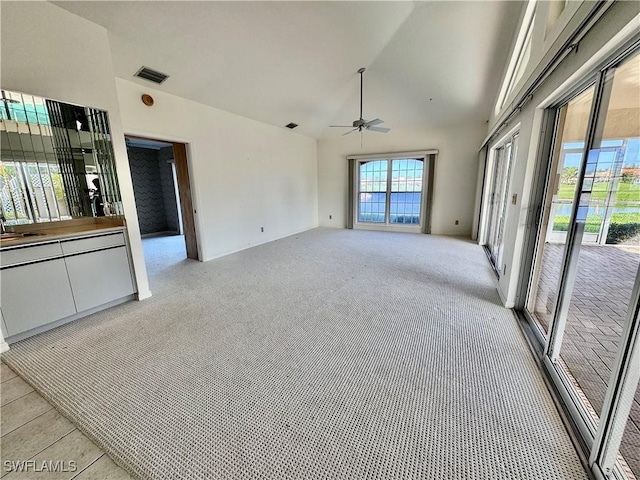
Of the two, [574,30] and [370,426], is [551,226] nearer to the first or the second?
[574,30]

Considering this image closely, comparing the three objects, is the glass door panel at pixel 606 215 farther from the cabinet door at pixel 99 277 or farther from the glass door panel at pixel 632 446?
the cabinet door at pixel 99 277

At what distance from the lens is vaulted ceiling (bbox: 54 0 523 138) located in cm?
274

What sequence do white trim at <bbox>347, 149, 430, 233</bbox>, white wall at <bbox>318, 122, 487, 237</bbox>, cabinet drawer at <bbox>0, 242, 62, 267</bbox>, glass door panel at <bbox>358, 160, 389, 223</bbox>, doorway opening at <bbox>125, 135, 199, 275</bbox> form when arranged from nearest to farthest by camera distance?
1. cabinet drawer at <bbox>0, 242, 62, 267</bbox>
2. white wall at <bbox>318, 122, 487, 237</bbox>
3. white trim at <bbox>347, 149, 430, 233</bbox>
4. doorway opening at <bbox>125, 135, 199, 275</bbox>
5. glass door panel at <bbox>358, 160, 389, 223</bbox>

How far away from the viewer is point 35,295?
2297 millimetres

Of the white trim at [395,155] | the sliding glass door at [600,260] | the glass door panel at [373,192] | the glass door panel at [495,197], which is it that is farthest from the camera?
the glass door panel at [373,192]

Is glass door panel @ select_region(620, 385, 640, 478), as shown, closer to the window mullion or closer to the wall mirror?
the wall mirror

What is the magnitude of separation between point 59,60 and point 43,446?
3.12 meters

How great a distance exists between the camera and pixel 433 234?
6590 mm

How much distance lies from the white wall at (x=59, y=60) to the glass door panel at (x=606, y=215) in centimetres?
410

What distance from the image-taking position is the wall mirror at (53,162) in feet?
7.85

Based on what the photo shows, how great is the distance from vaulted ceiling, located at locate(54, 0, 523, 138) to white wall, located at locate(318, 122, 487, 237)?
0.92m

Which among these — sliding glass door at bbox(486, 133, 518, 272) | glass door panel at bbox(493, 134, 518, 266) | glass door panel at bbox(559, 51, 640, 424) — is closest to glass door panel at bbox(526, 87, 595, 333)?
glass door panel at bbox(559, 51, 640, 424)

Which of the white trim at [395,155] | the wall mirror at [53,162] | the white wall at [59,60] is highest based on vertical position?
the white wall at [59,60]

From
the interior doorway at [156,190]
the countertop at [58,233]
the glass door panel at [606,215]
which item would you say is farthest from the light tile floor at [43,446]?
the interior doorway at [156,190]
